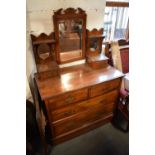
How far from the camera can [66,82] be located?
1.46 m

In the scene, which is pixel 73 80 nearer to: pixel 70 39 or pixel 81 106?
pixel 81 106

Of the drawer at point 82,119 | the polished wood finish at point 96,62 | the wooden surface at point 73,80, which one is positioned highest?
the polished wood finish at point 96,62

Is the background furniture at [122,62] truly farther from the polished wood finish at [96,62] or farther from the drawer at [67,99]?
the drawer at [67,99]

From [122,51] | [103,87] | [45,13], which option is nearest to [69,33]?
[45,13]

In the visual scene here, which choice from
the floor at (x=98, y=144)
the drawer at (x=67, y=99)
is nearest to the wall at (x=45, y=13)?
the drawer at (x=67, y=99)

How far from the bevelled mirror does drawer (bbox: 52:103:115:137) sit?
0.66m

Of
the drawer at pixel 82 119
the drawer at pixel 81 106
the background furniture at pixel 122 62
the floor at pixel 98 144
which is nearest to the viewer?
the drawer at pixel 81 106

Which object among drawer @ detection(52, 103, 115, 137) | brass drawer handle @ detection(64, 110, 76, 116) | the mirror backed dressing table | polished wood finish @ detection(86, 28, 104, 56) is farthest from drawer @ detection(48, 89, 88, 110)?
polished wood finish @ detection(86, 28, 104, 56)

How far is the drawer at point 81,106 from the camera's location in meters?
1.44

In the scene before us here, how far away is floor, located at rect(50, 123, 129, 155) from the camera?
5.44 feet

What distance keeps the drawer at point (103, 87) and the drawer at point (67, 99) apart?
0.09 m

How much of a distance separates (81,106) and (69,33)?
2.67 feet

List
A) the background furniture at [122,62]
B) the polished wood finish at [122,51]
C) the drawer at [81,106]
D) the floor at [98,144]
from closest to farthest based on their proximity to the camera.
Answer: the drawer at [81,106], the floor at [98,144], the background furniture at [122,62], the polished wood finish at [122,51]
